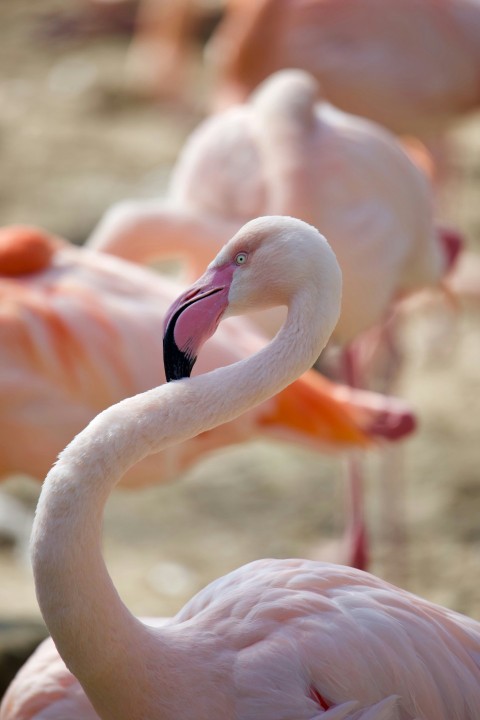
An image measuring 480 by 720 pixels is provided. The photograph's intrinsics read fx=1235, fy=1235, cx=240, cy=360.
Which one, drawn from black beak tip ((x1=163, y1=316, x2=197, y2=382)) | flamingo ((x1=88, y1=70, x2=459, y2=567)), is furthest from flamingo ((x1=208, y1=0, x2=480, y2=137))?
black beak tip ((x1=163, y1=316, x2=197, y2=382))

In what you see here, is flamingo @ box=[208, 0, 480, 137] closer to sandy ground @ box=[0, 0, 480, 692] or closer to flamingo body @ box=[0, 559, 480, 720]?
sandy ground @ box=[0, 0, 480, 692]

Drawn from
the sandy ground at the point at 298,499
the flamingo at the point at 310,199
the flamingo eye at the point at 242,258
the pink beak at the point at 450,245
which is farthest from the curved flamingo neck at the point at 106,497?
the pink beak at the point at 450,245

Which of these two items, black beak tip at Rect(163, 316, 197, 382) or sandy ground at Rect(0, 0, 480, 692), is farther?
sandy ground at Rect(0, 0, 480, 692)

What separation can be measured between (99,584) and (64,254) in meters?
1.63

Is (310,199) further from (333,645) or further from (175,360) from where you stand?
(333,645)

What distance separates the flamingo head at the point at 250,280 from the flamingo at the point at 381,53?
289 centimetres

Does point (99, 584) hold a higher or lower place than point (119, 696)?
higher

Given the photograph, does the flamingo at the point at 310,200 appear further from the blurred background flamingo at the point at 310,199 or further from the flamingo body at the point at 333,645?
the flamingo body at the point at 333,645

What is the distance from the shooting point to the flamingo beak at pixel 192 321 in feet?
6.54

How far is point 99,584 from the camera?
1890mm

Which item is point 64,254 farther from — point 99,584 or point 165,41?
point 165,41

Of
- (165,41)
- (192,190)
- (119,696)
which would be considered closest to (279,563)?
(119,696)

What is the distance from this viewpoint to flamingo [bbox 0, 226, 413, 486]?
3.08 metres

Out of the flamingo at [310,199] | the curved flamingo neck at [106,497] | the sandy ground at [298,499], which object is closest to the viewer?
the curved flamingo neck at [106,497]
